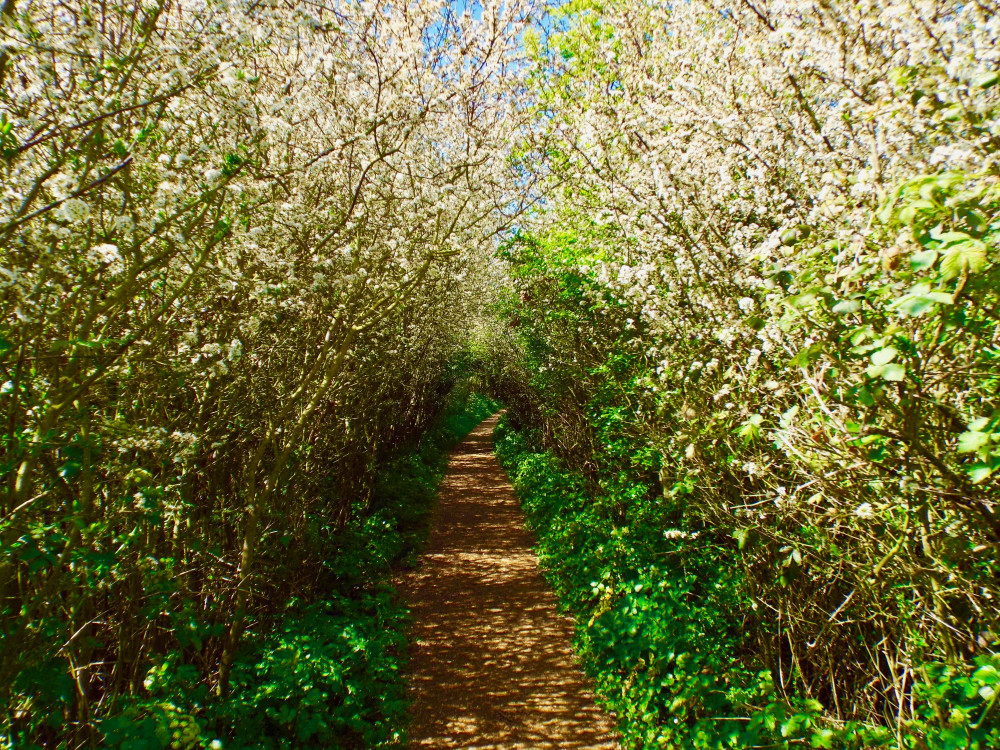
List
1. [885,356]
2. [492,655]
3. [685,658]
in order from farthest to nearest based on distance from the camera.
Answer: [492,655], [685,658], [885,356]

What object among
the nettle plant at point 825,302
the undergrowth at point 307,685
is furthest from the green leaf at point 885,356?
the undergrowth at point 307,685

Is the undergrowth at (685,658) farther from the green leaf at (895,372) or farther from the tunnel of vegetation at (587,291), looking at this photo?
the green leaf at (895,372)

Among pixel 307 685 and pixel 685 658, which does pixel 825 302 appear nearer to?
pixel 685 658

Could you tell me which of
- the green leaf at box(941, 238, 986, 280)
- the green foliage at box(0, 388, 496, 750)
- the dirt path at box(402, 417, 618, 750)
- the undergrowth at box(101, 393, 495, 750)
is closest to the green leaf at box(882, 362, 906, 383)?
the green leaf at box(941, 238, 986, 280)

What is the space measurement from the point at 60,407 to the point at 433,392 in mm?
16652

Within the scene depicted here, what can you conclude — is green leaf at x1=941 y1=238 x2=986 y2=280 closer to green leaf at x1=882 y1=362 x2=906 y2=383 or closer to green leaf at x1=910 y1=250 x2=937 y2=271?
green leaf at x1=910 y1=250 x2=937 y2=271

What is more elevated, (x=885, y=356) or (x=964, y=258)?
(x=964, y=258)

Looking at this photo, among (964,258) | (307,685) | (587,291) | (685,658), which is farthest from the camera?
(587,291)

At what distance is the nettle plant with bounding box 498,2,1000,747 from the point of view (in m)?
2.08

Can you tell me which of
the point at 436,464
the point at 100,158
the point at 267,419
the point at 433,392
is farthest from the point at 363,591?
the point at 433,392

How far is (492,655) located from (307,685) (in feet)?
8.13

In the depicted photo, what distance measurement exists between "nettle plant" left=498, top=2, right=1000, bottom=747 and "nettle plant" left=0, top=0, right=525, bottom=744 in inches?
73.4

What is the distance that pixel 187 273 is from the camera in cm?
386

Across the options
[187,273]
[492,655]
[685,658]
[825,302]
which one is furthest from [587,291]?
[825,302]
